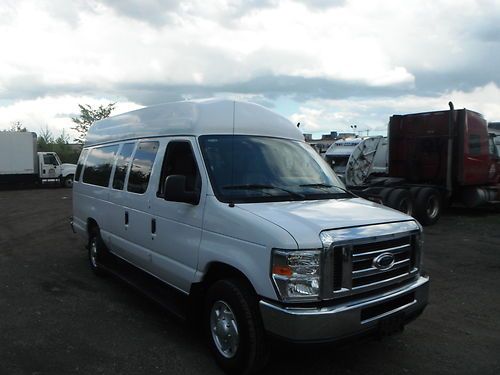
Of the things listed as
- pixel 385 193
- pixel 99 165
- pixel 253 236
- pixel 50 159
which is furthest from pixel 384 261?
pixel 50 159

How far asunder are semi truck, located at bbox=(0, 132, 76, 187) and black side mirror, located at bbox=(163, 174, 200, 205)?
84.9 feet

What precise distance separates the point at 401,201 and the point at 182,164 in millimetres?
8628

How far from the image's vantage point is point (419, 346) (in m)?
4.50

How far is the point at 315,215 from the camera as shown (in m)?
3.68

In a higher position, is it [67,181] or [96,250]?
[96,250]

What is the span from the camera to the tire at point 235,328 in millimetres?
3561

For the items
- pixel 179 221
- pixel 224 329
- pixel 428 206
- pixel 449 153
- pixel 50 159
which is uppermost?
pixel 449 153

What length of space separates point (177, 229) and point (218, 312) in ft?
3.19

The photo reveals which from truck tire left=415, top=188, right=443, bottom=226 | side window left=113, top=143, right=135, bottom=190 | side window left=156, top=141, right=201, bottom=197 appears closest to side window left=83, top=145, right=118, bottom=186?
side window left=113, top=143, right=135, bottom=190

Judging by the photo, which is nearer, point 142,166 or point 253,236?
point 253,236

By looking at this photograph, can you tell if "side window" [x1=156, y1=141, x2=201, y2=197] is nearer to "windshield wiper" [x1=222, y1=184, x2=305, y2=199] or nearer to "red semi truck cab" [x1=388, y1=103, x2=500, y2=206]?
"windshield wiper" [x1=222, y1=184, x2=305, y2=199]

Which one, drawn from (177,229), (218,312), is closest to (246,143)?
(177,229)

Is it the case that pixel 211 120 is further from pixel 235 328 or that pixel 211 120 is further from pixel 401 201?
pixel 401 201

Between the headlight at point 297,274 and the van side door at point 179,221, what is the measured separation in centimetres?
109
